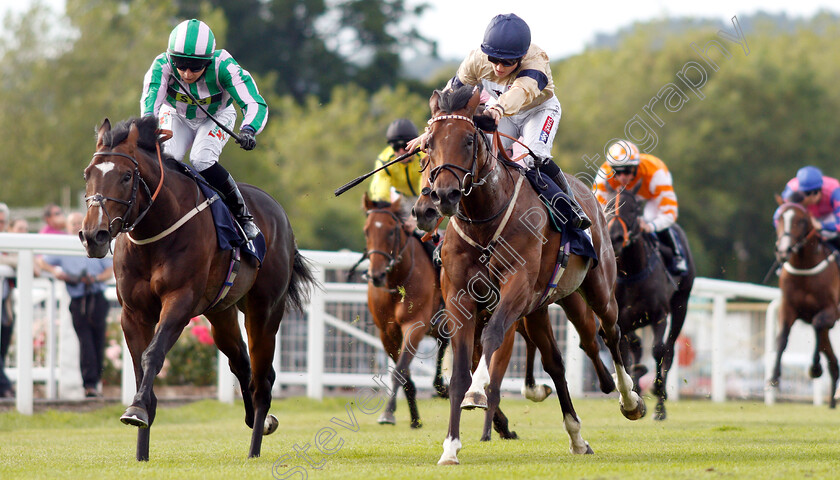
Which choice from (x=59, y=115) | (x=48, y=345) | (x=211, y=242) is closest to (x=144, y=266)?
(x=211, y=242)

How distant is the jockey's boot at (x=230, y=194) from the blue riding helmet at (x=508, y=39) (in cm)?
179

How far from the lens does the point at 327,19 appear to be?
47.8 meters

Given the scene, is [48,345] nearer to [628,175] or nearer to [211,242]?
[211,242]

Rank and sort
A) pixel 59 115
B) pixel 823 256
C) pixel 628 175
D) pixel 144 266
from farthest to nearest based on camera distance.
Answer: pixel 59 115 → pixel 823 256 → pixel 628 175 → pixel 144 266

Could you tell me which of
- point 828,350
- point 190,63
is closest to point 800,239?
point 828,350

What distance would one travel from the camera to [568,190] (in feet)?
23.4

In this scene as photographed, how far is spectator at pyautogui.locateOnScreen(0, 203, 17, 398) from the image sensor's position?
9.96 meters

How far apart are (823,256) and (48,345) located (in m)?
8.17

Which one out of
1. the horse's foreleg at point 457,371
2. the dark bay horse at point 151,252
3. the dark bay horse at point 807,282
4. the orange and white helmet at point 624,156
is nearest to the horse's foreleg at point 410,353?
the dark bay horse at point 151,252

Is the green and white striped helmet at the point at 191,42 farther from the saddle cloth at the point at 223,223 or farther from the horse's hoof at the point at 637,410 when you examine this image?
the horse's hoof at the point at 637,410

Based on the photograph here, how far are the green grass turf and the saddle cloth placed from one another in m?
1.27

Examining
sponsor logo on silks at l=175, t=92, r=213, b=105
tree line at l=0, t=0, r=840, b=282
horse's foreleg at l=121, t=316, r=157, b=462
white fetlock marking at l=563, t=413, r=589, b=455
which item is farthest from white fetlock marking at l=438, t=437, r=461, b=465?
tree line at l=0, t=0, r=840, b=282

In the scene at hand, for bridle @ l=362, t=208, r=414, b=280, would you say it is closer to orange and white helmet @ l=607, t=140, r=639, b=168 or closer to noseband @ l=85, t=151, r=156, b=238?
orange and white helmet @ l=607, t=140, r=639, b=168

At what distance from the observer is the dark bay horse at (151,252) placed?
5891 mm
